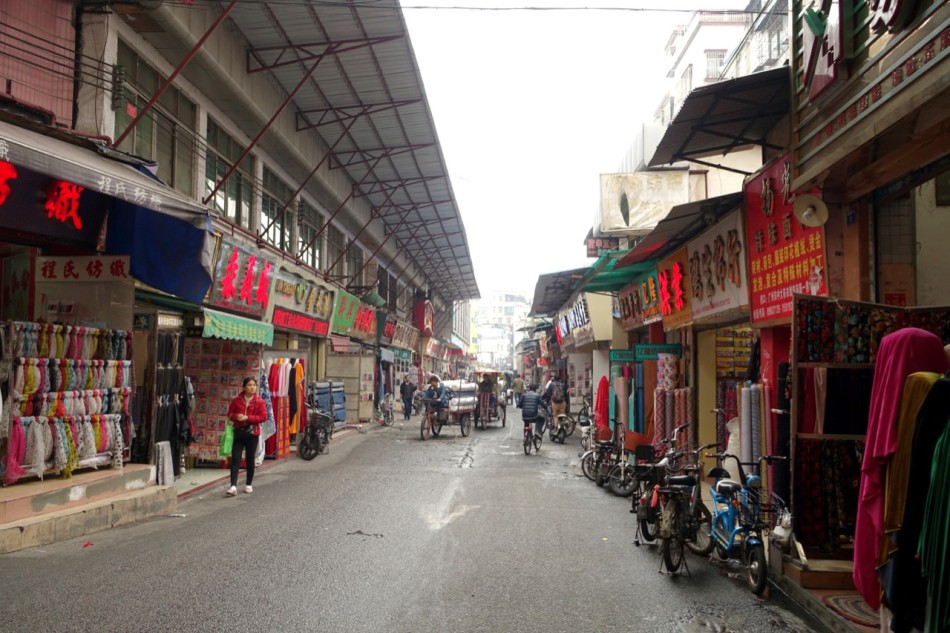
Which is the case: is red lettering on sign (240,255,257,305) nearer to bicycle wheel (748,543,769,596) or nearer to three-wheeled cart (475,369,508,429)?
bicycle wheel (748,543,769,596)

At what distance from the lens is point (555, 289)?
79.4ft

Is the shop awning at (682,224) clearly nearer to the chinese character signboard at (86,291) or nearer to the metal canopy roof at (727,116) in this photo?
the metal canopy roof at (727,116)

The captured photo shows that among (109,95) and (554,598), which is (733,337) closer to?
(554,598)

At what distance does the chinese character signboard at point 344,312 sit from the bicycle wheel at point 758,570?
16309 mm

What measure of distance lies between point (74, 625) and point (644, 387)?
1113 centimetres

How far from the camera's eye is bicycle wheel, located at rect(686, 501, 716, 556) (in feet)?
22.4

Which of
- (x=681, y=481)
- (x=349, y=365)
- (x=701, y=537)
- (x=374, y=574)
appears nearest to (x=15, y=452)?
(x=374, y=574)

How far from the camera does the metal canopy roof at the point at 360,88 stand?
453 inches

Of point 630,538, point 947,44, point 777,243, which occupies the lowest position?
point 630,538

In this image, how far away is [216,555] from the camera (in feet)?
20.9

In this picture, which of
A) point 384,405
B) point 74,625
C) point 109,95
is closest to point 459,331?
point 384,405

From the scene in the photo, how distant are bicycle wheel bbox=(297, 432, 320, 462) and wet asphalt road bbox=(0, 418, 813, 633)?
168 inches

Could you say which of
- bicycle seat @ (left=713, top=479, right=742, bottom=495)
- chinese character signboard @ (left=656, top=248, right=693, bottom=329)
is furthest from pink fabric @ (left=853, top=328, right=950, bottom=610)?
chinese character signboard @ (left=656, top=248, right=693, bottom=329)

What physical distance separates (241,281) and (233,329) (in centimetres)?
254
